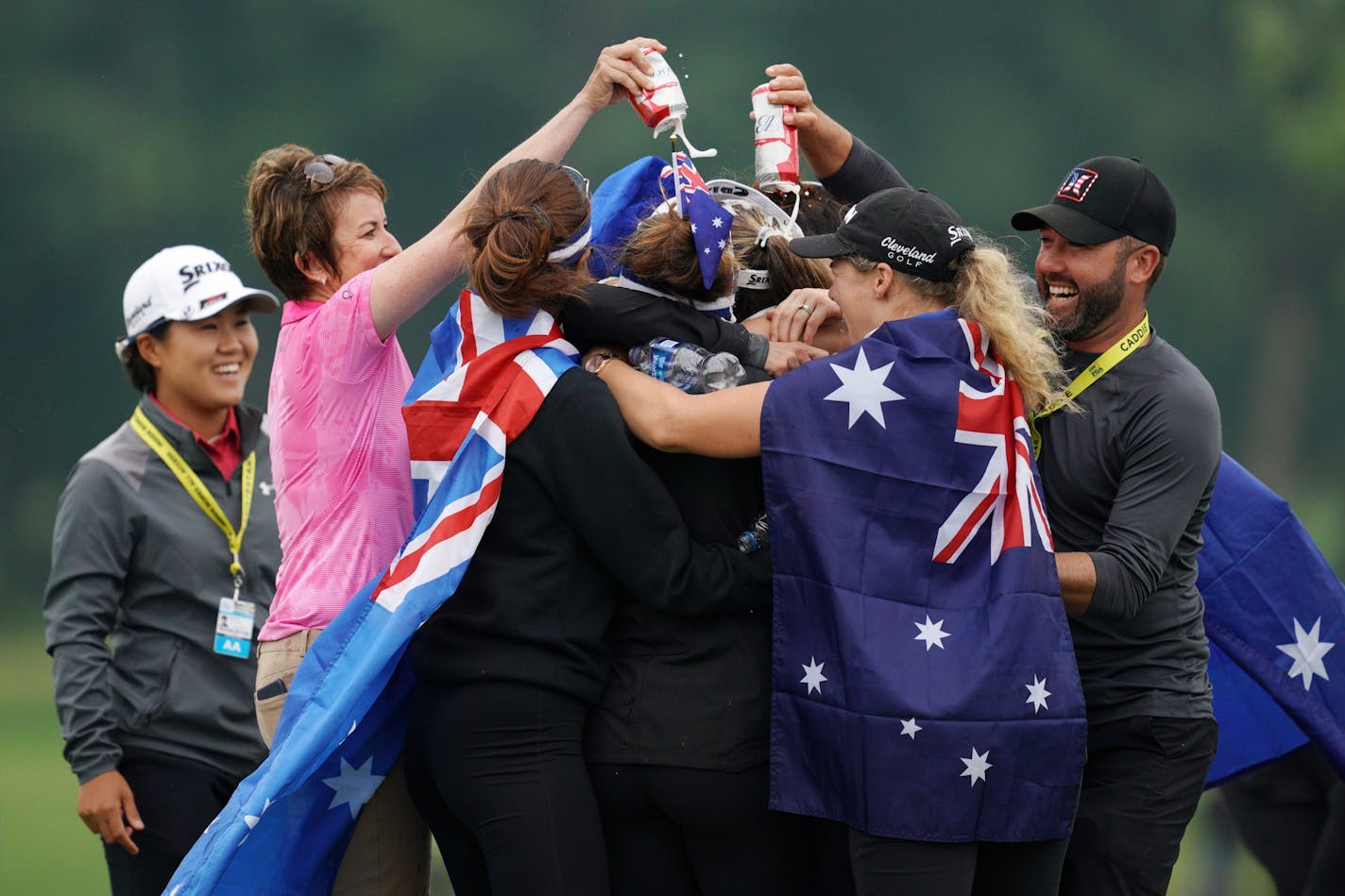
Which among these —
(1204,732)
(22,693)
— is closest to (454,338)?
(1204,732)

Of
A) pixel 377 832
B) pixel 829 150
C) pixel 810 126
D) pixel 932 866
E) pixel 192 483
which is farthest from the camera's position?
pixel 192 483

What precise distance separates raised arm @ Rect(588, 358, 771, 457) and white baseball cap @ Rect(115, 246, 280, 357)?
1.86 meters

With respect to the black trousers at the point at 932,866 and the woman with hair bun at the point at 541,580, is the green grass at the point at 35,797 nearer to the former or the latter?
the woman with hair bun at the point at 541,580

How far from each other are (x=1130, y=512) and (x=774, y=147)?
1158 mm

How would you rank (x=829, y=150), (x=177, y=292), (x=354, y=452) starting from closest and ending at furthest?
(x=354, y=452) < (x=829, y=150) < (x=177, y=292)

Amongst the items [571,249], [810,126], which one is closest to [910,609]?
[571,249]

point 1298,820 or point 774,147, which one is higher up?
point 774,147

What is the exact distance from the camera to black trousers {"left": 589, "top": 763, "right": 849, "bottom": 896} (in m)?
2.46

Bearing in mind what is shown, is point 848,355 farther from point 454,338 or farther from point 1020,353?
point 454,338

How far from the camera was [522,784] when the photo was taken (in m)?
2.46

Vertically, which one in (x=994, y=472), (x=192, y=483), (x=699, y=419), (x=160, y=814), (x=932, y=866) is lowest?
(x=160, y=814)

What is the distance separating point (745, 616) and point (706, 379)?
413 mm

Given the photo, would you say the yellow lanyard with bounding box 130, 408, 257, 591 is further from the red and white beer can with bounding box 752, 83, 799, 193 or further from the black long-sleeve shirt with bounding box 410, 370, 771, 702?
the red and white beer can with bounding box 752, 83, 799, 193

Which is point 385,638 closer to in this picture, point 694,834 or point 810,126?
point 694,834
